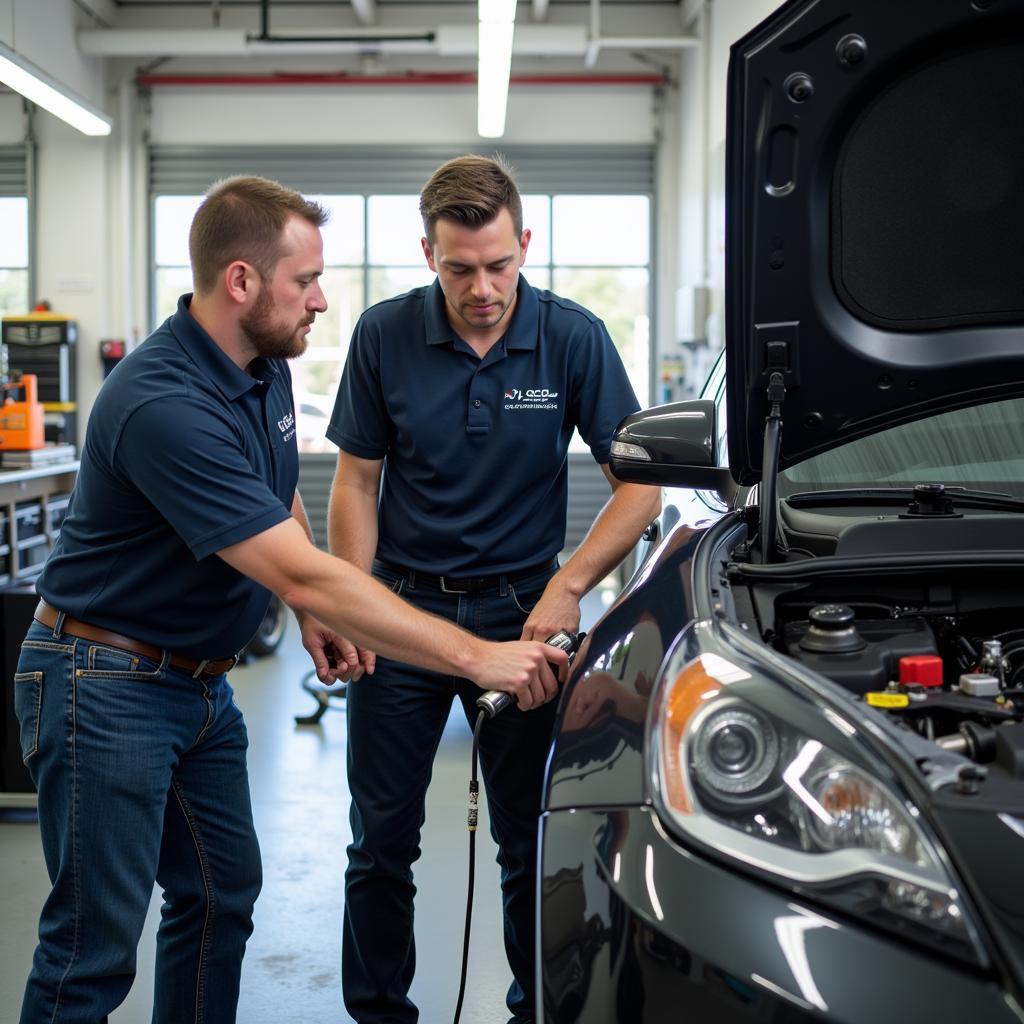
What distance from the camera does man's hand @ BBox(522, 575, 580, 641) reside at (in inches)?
74.7

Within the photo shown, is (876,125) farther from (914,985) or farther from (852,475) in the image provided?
(914,985)

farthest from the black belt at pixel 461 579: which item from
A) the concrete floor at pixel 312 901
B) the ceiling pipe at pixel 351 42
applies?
the ceiling pipe at pixel 351 42

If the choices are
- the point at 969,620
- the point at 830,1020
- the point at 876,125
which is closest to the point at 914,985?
the point at 830,1020

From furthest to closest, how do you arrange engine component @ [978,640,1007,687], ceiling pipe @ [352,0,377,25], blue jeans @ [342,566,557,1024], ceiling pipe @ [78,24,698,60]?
1. ceiling pipe @ [352,0,377,25]
2. ceiling pipe @ [78,24,698,60]
3. blue jeans @ [342,566,557,1024]
4. engine component @ [978,640,1007,687]

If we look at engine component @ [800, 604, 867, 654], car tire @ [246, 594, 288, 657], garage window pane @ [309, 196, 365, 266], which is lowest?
car tire @ [246, 594, 288, 657]

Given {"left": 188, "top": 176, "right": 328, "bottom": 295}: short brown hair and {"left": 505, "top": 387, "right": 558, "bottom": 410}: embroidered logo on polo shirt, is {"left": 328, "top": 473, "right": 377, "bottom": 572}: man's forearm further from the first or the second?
{"left": 188, "top": 176, "right": 328, "bottom": 295}: short brown hair

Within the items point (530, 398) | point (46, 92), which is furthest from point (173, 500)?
point (46, 92)

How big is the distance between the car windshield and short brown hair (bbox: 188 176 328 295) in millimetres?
965

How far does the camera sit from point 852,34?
1.46 m

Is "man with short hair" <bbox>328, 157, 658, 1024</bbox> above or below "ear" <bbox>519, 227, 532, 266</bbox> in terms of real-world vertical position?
below

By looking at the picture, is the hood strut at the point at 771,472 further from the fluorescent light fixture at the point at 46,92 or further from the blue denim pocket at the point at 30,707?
the fluorescent light fixture at the point at 46,92

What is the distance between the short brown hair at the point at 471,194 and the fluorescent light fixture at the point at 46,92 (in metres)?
5.94

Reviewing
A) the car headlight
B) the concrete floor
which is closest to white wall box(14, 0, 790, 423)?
the concrete floor

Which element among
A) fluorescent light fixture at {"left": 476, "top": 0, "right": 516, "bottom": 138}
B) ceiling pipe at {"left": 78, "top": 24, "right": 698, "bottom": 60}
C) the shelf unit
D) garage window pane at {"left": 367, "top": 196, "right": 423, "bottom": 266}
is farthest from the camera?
garage window pane at {"left": 367, "top": 196, "right": 423, "bottom": 266}
